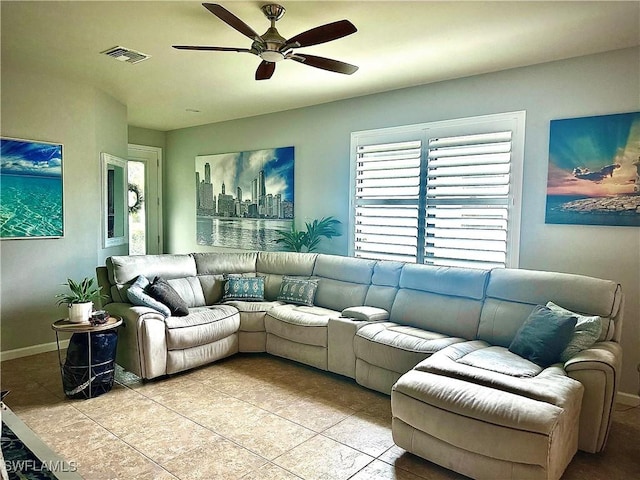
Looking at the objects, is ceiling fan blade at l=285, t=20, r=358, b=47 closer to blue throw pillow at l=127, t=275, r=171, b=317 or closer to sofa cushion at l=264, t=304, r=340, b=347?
sofa cushion at l=264, t=304, r=340, b=347

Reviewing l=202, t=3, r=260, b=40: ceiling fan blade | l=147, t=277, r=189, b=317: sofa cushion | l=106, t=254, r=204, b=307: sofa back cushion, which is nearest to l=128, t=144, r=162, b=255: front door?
l=106, t=254, r=204, b=307: sofa back cushion

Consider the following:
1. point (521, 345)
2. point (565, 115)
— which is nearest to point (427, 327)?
point (521, 345)

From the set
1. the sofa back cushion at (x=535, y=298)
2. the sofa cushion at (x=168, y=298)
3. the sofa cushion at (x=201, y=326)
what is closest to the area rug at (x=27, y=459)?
the sofa cushion at (x=201, y=326)

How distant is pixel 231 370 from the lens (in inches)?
158

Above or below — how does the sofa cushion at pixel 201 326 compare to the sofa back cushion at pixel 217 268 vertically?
below

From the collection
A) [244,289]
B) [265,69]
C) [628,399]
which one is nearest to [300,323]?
[244,289]

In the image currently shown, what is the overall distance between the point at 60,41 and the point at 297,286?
3020mm

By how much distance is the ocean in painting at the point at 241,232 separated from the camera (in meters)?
5.93

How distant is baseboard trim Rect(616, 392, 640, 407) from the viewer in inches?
133

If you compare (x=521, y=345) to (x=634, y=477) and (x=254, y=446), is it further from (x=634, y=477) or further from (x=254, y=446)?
(x=254, y=446)

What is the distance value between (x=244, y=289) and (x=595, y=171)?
3.49 metres

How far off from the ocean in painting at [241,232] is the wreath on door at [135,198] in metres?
1.09

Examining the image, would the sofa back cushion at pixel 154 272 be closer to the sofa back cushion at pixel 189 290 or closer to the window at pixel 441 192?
the sofa back cushion at pixel 189 290

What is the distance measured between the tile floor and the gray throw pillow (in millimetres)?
614
